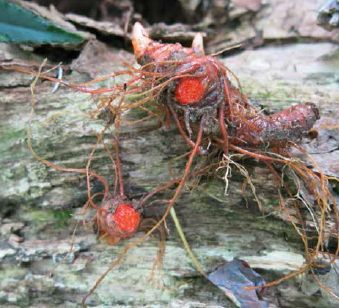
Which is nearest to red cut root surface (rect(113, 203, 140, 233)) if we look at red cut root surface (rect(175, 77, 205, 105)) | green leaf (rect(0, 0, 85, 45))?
red cut root surface (rect(175, 77, 205, 105))

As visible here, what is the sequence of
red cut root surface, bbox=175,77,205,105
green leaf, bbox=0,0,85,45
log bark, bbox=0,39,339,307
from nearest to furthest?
1. red cut root surface, bbox=175,77,205,105
2. log bark, bbox=0,39,339,307
3. green leaf, bbox=0,0,85,45

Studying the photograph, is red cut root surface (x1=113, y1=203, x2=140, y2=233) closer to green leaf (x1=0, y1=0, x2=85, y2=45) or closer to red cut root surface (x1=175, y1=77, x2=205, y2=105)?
red cut root surface (x1=175, y1=77, x2=205, y2=105)

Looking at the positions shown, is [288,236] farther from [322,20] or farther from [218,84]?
[322,20]

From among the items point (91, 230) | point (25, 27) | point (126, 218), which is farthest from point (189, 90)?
point (25, 27)

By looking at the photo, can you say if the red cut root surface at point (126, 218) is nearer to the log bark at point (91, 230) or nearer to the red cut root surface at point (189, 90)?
the log bark at point (91, 230)

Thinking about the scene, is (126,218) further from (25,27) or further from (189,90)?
(25,27)

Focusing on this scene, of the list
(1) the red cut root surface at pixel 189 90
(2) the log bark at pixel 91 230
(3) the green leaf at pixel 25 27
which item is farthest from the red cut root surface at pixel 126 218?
(3) the green leaf at pixel 25 27
